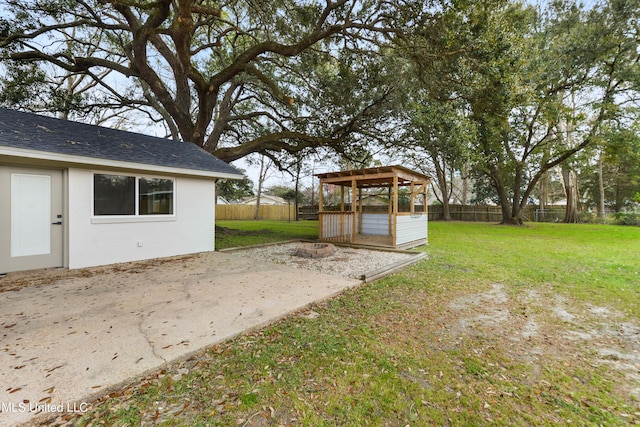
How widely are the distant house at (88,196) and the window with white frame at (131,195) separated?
2 cm

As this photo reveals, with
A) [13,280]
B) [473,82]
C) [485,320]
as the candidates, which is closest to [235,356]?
[485,320]

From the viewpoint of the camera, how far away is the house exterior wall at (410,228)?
8.37m

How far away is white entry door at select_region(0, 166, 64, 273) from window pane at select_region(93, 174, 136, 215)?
1.95 feet

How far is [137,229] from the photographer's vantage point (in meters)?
6.32

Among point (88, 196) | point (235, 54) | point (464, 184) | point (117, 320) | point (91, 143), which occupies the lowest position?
point (117, 320)

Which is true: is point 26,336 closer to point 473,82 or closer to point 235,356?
point 235,356

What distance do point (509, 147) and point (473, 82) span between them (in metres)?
12.9

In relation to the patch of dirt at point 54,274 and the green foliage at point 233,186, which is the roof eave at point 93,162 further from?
the green foliage at point 233,186

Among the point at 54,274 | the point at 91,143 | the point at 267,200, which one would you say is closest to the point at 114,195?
the point at 91,143

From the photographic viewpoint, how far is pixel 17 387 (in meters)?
1.93

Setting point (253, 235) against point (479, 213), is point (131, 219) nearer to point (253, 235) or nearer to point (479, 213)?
point (253, 235)

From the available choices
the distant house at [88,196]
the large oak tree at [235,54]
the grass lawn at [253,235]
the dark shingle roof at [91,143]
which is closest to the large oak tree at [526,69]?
the large oak tree at [235,54]

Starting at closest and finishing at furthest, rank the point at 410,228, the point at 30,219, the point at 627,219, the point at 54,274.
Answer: the point at 54,274
the point at 30,219
the point at 410,228
the point at 627,219

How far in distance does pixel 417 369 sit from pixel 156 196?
693cm
